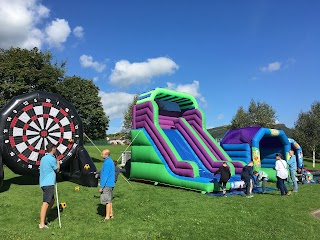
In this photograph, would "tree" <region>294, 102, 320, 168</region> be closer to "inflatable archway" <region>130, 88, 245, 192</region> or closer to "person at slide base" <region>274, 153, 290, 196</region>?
"inflatable archway" <region>130, 88, 245, 192</region>

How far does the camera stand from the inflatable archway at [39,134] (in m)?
10.7

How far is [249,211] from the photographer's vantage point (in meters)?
8.42

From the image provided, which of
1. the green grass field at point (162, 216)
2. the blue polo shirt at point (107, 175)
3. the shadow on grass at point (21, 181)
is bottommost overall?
the green grass field at point (162, 216)

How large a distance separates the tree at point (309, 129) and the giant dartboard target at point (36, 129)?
3016 cm

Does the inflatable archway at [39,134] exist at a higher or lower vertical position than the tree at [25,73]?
lower

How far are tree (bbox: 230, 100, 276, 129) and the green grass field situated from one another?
102 ft

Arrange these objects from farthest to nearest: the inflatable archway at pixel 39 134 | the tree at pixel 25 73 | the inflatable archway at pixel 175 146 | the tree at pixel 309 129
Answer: the tree at pixel 309 129 < the tree at pixel 25 73 < the inflatable archway at pixel 175 146 < the inflatable archway at pixel 39 134

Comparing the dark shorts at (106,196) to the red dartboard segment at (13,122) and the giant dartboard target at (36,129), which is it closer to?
the giant dartboard target at (36,129)

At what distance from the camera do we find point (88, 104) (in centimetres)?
2664

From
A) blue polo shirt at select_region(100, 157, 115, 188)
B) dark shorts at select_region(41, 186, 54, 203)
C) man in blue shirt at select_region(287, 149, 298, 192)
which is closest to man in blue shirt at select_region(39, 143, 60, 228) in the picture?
dark shorts at select_region(41, 186, 54, 203)

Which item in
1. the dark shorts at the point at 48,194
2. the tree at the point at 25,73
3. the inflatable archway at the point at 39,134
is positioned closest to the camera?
the dark shorts at the point at 48,194

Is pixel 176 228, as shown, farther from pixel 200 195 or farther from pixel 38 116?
pixel 38 116

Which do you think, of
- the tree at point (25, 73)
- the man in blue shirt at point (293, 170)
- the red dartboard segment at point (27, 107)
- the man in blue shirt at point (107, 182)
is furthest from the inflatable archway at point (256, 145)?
the tree at point (25, 73)

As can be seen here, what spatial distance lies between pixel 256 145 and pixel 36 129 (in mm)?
10393
